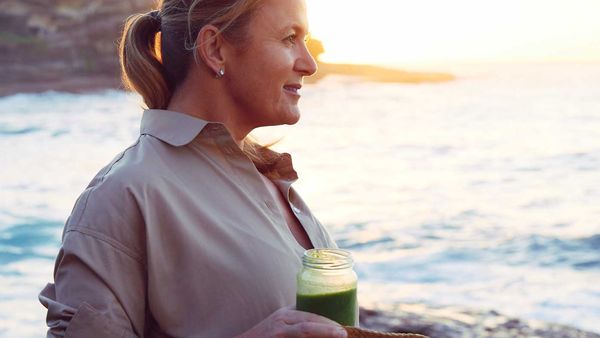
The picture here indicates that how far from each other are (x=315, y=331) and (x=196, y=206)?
0.40m

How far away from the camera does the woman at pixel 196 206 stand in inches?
63.1

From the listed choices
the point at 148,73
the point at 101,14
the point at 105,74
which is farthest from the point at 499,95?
the point at 148,73

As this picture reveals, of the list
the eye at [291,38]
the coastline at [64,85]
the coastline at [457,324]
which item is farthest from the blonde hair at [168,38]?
the coastline at [64,85]

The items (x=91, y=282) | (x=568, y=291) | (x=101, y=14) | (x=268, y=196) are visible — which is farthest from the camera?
(x=101, y=14)

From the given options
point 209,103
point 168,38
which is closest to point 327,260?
point 209,103

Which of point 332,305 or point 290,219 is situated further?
point 290,219

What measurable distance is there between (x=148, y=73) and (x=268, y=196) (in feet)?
1.40

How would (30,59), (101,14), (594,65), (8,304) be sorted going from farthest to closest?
1. (594,65)
2. (101,14)
3. (30,59)
4. (8,304)

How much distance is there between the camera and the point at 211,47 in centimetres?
190

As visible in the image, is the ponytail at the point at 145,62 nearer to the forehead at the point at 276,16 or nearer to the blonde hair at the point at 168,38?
the blonde hair at the point at 168,38

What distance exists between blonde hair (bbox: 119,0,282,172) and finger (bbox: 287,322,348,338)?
0.70 m

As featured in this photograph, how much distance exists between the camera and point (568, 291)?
7672 mm

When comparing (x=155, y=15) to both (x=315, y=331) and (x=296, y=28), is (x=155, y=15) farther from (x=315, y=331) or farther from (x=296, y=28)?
(x=315, y=331)

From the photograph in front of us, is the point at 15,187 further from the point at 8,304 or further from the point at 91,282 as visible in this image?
the point at 91,282
